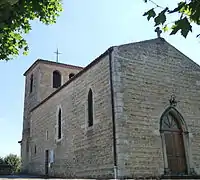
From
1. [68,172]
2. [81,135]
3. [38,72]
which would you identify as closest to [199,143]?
[81,135]

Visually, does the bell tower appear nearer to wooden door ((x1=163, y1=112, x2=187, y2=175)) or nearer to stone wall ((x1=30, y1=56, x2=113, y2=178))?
stone wall ((x1=30, y1=56, x2=113, y2=178))

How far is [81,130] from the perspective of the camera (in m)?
14.7

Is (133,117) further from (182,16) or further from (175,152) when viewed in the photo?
(182,16)

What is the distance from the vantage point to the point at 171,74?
1420 cm

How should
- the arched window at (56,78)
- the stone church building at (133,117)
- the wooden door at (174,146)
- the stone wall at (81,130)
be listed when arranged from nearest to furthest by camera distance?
the stone church building at (133,117)
the stone wall at (81,130)
the wooden door at (174,146)
the arched window at (56,78)

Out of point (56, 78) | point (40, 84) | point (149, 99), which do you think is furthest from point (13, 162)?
point (149, 99)

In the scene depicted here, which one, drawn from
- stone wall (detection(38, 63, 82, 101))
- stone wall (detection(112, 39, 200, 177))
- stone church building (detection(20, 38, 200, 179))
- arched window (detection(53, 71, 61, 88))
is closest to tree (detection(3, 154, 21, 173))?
stone wall (detection(38, 63, 82, 101))

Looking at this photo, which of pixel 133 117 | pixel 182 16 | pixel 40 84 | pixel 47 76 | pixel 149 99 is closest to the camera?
pixel 182 16

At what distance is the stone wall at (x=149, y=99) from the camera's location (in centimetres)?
1148

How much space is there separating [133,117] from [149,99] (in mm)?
1392

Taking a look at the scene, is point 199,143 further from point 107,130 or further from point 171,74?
point 107,130

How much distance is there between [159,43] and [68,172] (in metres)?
8.67

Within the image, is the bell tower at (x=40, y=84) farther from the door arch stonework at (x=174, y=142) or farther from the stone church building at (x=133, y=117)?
the door arch stonework at (x=174, y=142)

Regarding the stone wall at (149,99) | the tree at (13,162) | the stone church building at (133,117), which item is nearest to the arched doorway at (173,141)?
the stone church building at (133,117)
